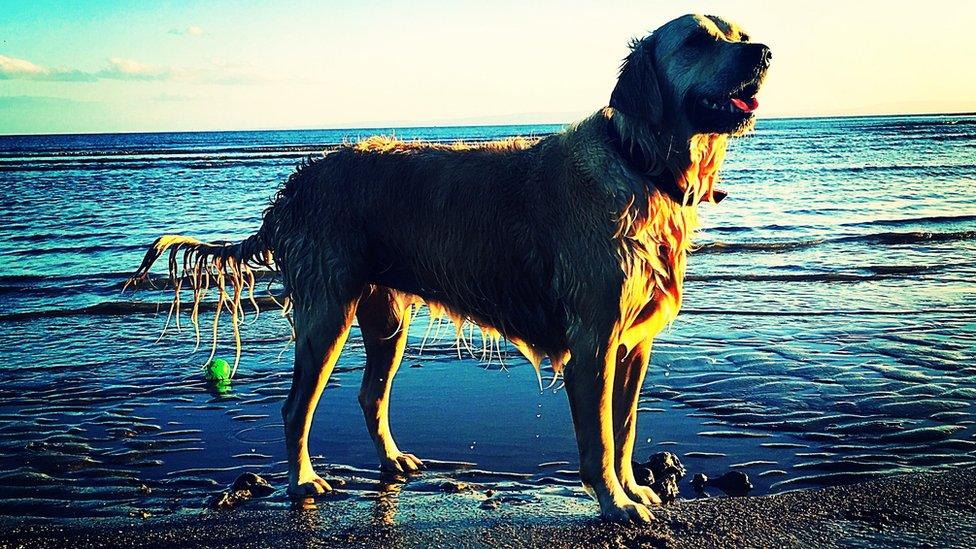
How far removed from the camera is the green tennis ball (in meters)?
7.39

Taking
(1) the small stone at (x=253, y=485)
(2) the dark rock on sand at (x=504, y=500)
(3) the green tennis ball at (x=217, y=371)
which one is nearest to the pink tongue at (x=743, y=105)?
(2) the dark rock on sand at (x=504, y=500)

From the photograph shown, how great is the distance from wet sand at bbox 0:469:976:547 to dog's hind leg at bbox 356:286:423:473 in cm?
79

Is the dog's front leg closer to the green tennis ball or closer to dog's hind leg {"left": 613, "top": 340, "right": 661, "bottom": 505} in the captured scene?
dog's hind leg {"left": 613, "top": 340, "right": 661, "bottom": 505}

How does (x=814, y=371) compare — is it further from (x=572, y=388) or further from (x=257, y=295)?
(x=257, y=295)

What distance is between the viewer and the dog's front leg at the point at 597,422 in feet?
14.5

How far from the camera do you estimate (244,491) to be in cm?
493

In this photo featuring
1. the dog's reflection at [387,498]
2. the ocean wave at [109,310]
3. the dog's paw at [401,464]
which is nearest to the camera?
the dog's reflection at [387,498]

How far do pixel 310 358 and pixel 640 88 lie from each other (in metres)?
2.44

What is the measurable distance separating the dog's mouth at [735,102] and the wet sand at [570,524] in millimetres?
1985

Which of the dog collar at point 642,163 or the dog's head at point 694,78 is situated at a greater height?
the dog's head at point 694,78

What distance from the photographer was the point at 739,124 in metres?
4.31

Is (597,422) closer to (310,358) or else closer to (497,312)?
(497,312)

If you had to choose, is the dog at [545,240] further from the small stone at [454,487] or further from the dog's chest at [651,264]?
the small stone at [454,487]

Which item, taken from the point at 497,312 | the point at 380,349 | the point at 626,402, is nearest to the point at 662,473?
the point at 626,402
